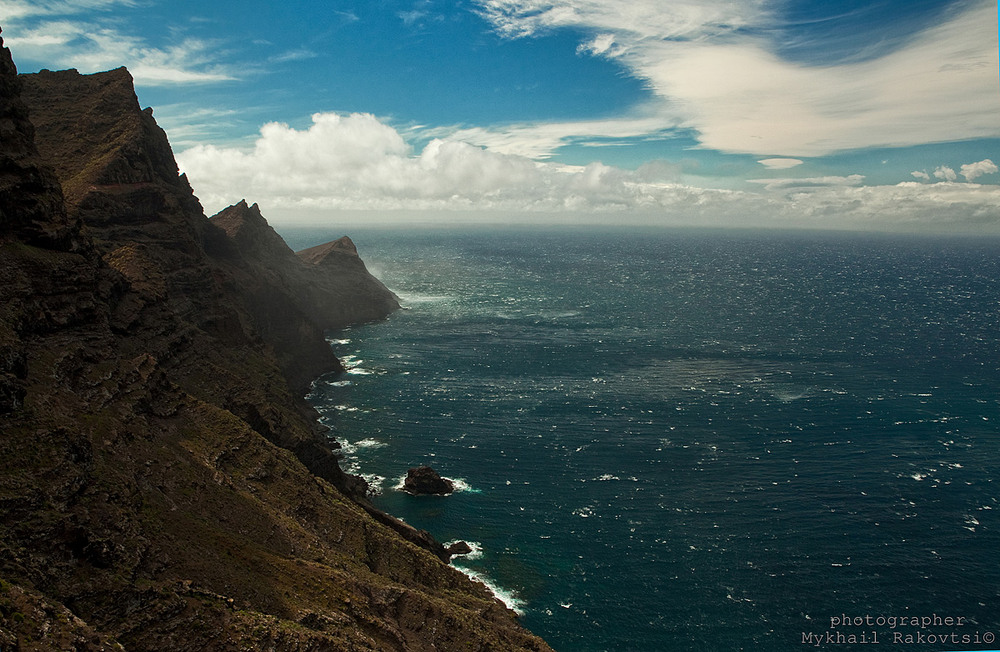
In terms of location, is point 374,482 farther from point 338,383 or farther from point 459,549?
point 338,383

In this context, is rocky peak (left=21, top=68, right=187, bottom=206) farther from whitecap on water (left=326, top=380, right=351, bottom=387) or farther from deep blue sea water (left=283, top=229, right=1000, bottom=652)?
deep blue sea water (left=283, top=229, right=1000, bottom=652)

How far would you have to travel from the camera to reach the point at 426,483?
3841 inches

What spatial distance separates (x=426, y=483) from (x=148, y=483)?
5031 cm

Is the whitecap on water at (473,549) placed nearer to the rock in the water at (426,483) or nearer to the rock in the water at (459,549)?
the rock in the water at (459,549)

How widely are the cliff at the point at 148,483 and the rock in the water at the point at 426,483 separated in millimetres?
11457

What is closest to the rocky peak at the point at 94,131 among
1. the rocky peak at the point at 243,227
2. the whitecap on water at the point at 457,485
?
the rocky peak at the point at 243,227

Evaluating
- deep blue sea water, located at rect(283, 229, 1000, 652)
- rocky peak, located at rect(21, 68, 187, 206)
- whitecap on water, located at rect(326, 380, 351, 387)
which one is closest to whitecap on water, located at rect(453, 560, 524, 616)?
deep blue sea water, located at rect(283, 229, 1000, 652)

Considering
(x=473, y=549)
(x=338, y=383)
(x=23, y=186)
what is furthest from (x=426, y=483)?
(x=23, y=186)

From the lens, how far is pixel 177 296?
104 metres

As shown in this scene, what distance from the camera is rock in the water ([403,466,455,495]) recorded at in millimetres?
97669

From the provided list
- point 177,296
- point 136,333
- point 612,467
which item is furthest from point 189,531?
point 612,467

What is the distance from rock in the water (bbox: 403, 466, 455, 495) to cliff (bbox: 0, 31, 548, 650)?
37.6ft

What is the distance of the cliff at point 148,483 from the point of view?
37906 mm

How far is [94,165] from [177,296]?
28252 mm
